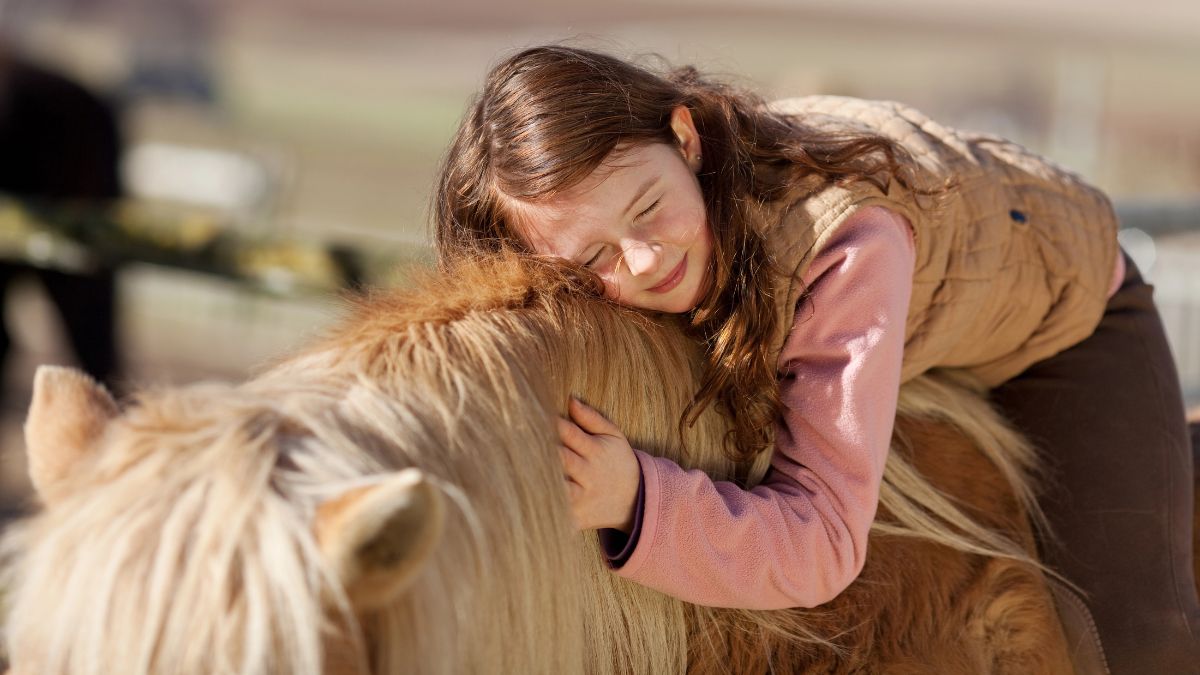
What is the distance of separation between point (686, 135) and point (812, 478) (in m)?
0.49

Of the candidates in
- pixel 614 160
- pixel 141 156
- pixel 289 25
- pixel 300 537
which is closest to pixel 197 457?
pixel 300 537

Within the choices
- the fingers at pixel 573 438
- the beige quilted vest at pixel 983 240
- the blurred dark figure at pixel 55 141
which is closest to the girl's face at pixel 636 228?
the beige quilted vest at pixel 983 240

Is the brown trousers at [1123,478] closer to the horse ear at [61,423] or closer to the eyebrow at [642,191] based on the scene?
the eyebrow at [642,191]

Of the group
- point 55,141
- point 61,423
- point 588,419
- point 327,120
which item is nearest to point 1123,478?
point 588,419

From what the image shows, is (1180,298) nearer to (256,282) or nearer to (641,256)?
(256,282)

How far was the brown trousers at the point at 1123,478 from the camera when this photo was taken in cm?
168

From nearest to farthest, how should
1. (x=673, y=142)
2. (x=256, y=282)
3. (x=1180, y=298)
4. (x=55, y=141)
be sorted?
(x=673, y=142)
(x=256, y=282)
(x=1180, y=298)
(x=55, y=141)

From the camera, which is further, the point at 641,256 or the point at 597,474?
the point at 641,256

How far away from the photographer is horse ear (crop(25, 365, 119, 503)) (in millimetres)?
1160

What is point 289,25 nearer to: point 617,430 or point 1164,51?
point 1164,51

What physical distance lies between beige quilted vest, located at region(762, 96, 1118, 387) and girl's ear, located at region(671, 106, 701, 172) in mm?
124

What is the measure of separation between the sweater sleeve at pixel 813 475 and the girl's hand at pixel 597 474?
26mm

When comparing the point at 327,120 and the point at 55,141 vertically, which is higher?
the point at 55,141

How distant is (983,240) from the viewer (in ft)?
5.65
